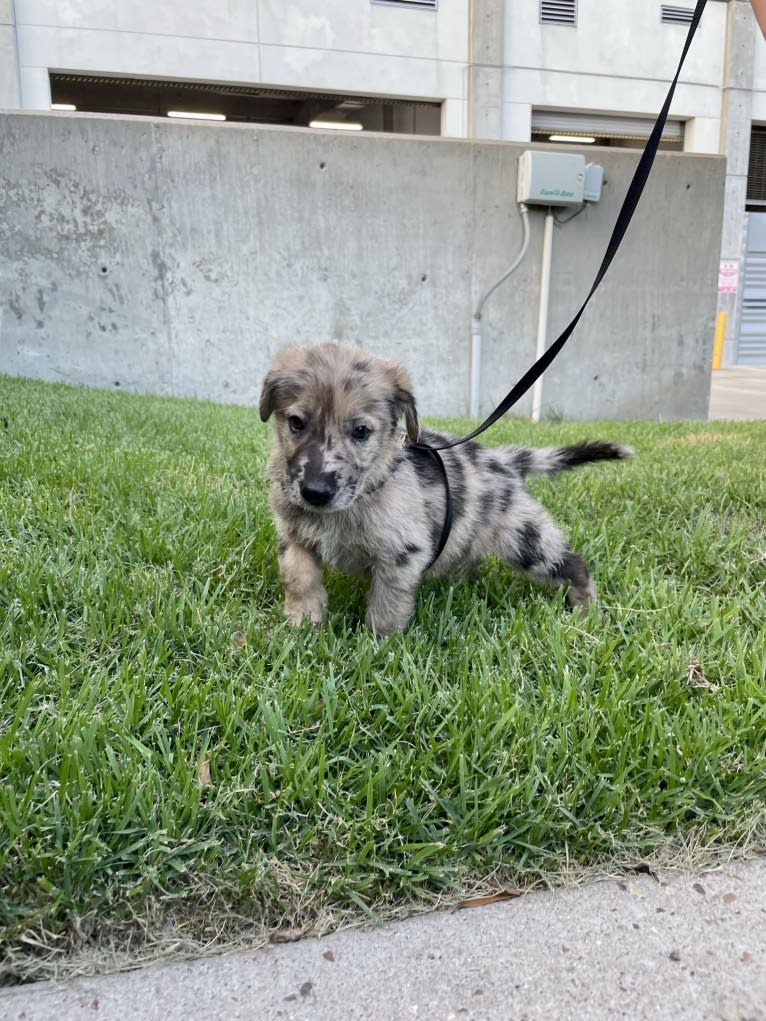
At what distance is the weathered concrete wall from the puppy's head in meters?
6.72

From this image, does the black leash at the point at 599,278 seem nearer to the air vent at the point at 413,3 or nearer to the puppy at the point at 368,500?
the puppy at the point at 368,500

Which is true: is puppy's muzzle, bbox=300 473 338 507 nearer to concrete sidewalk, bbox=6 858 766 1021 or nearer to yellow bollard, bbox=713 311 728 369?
concrete sidewalk, bbox=6 858 766 1021

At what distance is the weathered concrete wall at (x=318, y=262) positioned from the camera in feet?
28.0

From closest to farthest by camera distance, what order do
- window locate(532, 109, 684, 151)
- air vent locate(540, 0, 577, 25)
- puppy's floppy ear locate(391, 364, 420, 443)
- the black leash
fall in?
puppy's floppy ear locate(391, 364, 420, 443), the black leash, air vent locate(540, 0, 577, 25), window locate(532, 109, 684, 151)

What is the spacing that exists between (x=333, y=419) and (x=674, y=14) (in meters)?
18.9

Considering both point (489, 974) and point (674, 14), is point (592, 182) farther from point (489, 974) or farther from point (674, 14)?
point (674, 14)

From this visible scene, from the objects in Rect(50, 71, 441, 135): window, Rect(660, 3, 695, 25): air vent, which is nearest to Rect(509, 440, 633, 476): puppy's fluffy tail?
Rect(50, 71, 441, 135): window

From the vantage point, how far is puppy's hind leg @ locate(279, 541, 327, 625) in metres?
2.69

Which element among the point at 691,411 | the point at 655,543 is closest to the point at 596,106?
the point at 691,411

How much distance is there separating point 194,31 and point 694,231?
30.8 feet

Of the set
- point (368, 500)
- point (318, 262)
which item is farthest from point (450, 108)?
point (368, 500)

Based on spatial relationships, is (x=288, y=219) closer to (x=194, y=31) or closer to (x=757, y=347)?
(x=194, y=31)

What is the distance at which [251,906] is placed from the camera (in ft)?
5.50

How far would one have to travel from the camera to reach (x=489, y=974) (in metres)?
1.54
